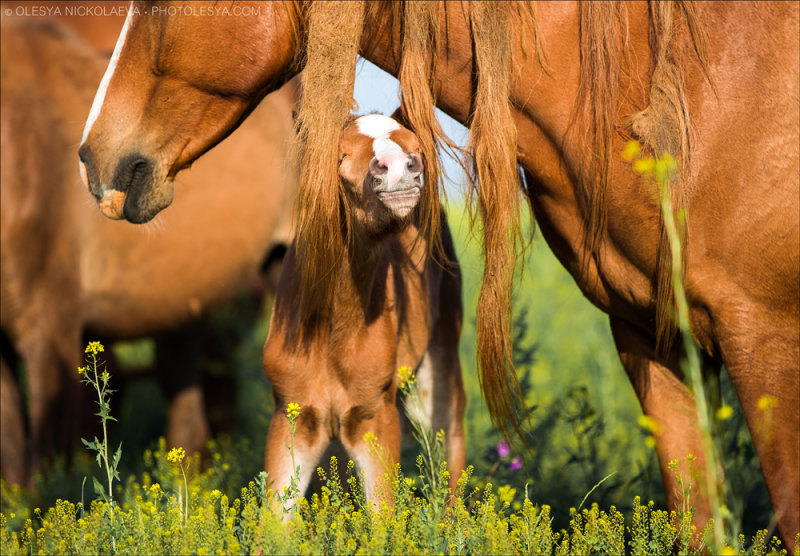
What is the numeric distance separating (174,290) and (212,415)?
128cm

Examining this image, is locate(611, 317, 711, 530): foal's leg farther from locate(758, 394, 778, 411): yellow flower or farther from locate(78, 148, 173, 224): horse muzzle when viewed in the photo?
locate(78, 148, 173, 224): horse muzzle

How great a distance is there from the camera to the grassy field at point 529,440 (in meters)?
3.27

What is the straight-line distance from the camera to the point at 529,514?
2.54 meters

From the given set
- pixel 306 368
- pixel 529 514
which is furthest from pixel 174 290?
pixel 529 514

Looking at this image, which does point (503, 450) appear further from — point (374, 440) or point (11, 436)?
point (11, 436)

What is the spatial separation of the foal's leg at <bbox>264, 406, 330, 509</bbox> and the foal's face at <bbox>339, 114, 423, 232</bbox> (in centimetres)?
71

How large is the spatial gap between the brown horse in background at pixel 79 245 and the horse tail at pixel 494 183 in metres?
1.44

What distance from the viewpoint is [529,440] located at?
4195 millimetres

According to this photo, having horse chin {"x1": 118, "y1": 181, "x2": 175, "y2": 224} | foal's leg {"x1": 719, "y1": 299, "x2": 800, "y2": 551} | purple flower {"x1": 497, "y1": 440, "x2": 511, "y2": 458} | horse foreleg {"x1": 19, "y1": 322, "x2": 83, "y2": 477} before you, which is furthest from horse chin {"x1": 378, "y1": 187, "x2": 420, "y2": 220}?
horse foreleg {"x1": 19, "y1": 322, "x2": 83, "y2": 477}

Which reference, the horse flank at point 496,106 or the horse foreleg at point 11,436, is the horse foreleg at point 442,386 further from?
the horse foreleg at point 11,436

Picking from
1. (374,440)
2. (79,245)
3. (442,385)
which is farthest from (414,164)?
(79,245)

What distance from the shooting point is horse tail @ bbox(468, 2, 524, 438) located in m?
2.54

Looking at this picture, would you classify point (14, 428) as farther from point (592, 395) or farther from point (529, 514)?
point (592, 395)

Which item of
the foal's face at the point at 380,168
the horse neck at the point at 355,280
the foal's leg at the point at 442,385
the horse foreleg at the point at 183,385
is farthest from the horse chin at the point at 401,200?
the horse foreleg at the point at 183,385
